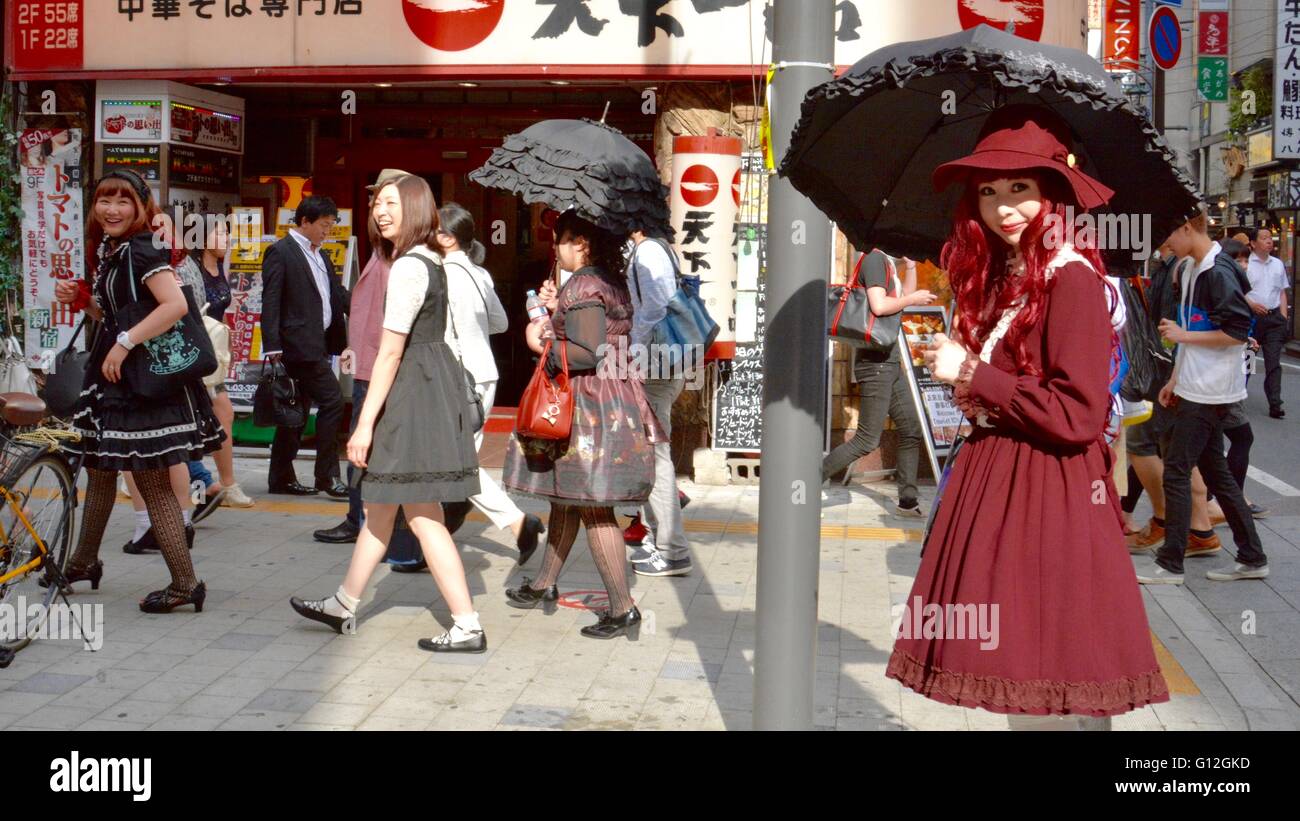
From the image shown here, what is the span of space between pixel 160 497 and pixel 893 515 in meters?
4.61

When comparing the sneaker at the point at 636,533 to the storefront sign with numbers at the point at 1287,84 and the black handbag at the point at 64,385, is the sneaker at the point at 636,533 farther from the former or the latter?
the storefront sign with numbers at the point at 1287,84

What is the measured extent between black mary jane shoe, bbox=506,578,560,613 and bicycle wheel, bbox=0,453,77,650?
1893 millimetres

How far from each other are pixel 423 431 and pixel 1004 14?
5.85 meters

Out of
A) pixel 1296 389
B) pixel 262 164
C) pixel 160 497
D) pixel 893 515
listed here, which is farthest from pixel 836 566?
pixel 1296 389

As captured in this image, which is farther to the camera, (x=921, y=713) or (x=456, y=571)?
(x=456, y=571)

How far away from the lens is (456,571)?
5.55 metres

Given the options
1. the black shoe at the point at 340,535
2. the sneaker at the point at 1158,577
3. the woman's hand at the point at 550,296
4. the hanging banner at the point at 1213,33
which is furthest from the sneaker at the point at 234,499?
the hanging banner at the point at 1213,33

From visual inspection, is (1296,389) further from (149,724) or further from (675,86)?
(149,724)

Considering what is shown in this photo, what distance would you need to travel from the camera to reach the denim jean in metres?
6.94

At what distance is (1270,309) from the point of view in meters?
14.5

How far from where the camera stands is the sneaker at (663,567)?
7.04 metres

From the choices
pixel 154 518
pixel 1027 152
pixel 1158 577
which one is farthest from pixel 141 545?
pixel 1027 152

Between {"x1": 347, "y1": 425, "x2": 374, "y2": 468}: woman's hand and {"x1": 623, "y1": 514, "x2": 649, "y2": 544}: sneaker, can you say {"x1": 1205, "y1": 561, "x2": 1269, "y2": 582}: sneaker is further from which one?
{"x1": 347, "y1": 425, "x2": 374, "y2": 468}: woman's hand

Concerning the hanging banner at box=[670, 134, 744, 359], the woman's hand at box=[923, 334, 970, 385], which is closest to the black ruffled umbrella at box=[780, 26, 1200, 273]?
the woman's hand at box=[923, 334, 970, 385]
